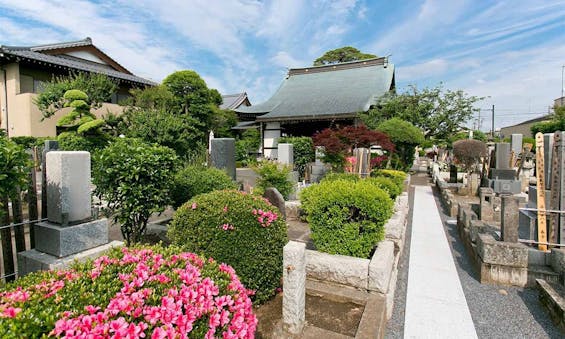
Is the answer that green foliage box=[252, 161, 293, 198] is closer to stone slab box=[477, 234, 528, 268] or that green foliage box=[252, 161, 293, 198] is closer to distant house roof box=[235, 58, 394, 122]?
stone slab box=[477, 234, 528, 268]

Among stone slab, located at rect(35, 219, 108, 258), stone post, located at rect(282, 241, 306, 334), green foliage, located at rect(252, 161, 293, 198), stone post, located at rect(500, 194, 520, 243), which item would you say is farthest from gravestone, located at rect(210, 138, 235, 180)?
stone post, located at rect(500, 194, 520, 243)

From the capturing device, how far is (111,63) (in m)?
19.8

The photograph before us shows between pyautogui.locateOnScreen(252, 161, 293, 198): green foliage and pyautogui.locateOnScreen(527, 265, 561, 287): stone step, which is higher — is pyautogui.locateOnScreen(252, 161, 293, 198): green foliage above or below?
above

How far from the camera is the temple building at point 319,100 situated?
17.5 meters

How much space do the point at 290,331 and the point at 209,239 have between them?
110cm

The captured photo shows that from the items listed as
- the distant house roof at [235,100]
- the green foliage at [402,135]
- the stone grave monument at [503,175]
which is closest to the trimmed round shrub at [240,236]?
the stone grave monument at [503,175]

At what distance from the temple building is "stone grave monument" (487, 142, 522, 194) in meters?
8.12

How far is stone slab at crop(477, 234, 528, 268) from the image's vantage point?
3734 millimetres

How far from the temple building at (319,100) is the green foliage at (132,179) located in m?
13.6

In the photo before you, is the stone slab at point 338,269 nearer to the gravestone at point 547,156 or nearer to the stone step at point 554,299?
the stone step at point 554,299

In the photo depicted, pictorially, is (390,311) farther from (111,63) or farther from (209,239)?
(111,63)

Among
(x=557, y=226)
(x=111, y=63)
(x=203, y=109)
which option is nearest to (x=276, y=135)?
(x=203, y=109)

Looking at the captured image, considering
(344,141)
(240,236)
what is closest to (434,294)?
(240,236)

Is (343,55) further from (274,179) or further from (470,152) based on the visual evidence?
(274,179)
